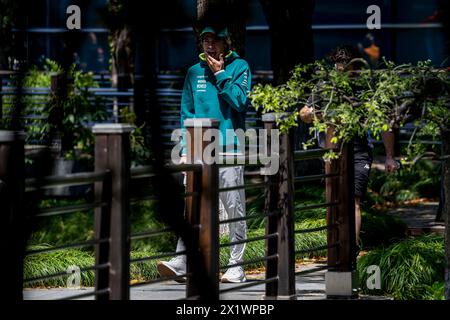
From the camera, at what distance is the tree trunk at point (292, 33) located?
12672 millimetres

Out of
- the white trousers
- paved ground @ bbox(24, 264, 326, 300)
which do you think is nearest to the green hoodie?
the white trousers

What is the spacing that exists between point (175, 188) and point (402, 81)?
138 inches

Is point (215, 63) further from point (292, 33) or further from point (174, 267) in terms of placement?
point (292, 33)

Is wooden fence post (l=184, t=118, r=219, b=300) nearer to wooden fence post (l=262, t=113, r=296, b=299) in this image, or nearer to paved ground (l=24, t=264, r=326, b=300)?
wooden fence post (l=262, t=113, r=296, b=299)

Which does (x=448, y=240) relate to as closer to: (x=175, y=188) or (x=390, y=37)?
(x=175, y=188)

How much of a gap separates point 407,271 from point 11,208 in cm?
347

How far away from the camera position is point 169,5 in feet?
7.67

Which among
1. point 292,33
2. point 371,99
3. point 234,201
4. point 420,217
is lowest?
point 420,217

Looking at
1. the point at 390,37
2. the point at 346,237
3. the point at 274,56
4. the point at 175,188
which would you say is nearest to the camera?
the point at 175,188

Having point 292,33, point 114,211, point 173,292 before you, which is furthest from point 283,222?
point 292,33

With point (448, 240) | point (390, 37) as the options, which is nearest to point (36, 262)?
point (448, 240)

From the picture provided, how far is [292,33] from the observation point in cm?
1268

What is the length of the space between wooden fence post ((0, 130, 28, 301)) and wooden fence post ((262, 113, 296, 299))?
214cm

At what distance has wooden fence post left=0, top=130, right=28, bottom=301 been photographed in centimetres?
447
